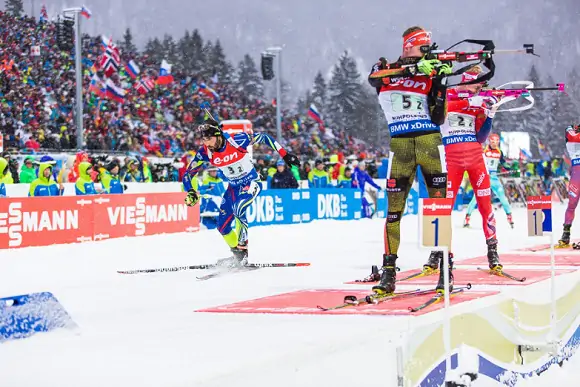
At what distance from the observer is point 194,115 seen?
40.2m

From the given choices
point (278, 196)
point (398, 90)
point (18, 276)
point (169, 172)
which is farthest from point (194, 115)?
point (398, 90)

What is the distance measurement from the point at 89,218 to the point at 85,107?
663 inches

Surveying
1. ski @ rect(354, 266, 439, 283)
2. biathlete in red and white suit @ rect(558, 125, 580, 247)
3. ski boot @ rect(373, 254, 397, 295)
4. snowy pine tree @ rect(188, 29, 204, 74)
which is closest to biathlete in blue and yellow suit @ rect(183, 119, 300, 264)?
ski @ rect(354, 266, 439, 283)

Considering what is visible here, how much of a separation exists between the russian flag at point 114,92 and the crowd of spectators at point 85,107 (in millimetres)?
240

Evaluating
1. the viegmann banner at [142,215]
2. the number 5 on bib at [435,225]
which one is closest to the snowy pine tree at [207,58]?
the viegmann banner at [142,215]

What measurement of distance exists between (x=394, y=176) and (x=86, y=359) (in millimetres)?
3587

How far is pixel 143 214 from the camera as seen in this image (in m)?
18.9

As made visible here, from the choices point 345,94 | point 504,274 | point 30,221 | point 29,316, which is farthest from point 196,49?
point 29,316

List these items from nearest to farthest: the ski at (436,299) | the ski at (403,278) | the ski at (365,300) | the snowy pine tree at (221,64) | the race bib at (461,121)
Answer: the ski at (436,299) → the ski at (365,300) → the ski at (403,278) → the race bib at (461,121) → the snowy pine tree at (221,64)

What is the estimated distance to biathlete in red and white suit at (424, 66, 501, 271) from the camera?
1022 cm

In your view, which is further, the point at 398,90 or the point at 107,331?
the point at 398,90

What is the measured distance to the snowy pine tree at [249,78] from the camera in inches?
3140

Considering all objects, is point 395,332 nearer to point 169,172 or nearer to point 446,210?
point 446,210

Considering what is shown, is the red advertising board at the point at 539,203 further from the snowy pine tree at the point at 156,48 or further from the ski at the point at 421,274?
the snowy pine tree at the point at 156,48
